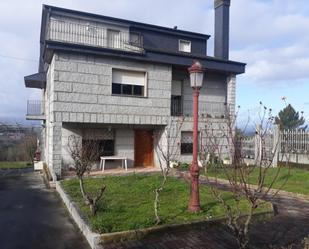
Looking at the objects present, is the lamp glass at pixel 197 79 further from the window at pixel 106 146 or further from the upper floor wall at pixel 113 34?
the window at pixel 106 146

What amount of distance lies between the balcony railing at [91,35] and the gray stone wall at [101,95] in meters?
1.87

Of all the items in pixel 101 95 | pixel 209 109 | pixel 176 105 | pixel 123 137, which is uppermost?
pixel 101 95

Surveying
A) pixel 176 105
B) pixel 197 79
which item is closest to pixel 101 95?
pixel 176 105

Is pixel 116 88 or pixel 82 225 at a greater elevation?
pixel 116 88

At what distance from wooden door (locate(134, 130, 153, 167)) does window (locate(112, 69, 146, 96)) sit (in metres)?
2.29

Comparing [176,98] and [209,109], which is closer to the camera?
[176,98]

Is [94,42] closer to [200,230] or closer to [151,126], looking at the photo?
[151,126]

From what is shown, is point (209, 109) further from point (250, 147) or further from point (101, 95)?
point (101, 95)

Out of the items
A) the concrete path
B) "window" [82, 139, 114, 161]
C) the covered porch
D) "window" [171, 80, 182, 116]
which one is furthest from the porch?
"window" [171, 80, 182, 116]

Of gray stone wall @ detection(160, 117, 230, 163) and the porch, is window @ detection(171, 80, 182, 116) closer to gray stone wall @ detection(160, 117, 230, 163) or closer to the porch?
gray stone wall @ detection(160, 117, 230, 163)

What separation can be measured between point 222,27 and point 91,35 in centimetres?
830

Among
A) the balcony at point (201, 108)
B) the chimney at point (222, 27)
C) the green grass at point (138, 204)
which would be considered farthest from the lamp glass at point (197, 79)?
the chimney at point (222, 27)

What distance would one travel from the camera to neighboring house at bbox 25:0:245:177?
14.2 meters

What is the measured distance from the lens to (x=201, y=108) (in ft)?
60.5
